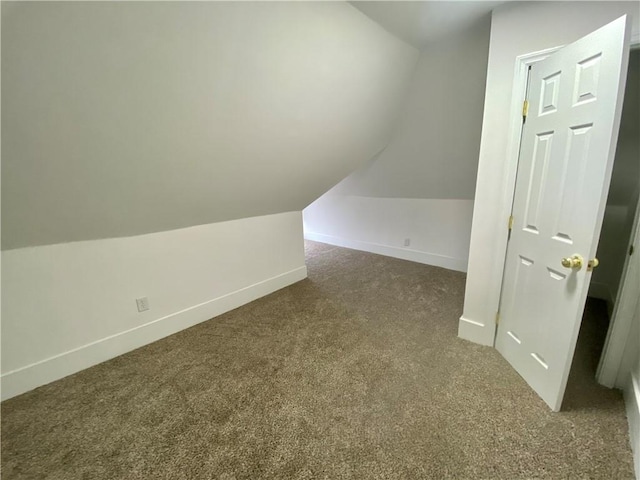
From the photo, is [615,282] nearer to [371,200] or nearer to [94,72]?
[371,200]

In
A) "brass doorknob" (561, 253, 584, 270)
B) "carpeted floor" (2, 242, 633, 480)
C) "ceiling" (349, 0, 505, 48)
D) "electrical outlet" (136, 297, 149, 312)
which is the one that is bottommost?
"carpeted floor" (2, 242, 633, 480)

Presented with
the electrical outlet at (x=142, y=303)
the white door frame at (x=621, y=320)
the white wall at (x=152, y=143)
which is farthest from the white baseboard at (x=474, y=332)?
the electrical outlet at (x=142, y=303)

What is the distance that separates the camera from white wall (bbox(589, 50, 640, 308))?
2.27m

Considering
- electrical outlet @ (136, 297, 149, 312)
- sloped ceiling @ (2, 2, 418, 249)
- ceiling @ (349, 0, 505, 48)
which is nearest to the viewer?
sloped ceiling @ (2, 2, 418, 249)

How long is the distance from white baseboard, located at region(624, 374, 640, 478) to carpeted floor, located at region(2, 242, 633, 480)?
0.04 metres

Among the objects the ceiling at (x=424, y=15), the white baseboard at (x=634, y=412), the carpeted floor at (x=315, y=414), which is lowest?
the carpeted floor at (x=315, y=414)

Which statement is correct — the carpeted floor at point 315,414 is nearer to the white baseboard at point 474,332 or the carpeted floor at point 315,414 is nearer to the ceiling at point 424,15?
the white baseboard at point 474,332

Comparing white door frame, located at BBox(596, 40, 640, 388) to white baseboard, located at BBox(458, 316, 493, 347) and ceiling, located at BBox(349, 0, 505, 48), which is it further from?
ceiling, located at BBox(349, 0, 505, 48)

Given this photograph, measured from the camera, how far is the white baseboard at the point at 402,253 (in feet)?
12.0

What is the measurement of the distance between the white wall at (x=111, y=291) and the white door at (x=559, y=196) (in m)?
2.38

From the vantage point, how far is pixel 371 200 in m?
4.36

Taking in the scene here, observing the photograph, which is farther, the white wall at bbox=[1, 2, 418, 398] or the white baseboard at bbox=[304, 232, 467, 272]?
the white baseboard at bbox=[304, 232, 467, 272]

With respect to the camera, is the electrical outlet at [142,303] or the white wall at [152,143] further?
the electrical outlet at [142,303]

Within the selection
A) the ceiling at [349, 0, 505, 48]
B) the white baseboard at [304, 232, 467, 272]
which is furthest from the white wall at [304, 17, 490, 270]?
the ceiling at [349, 0, 505, 48]
